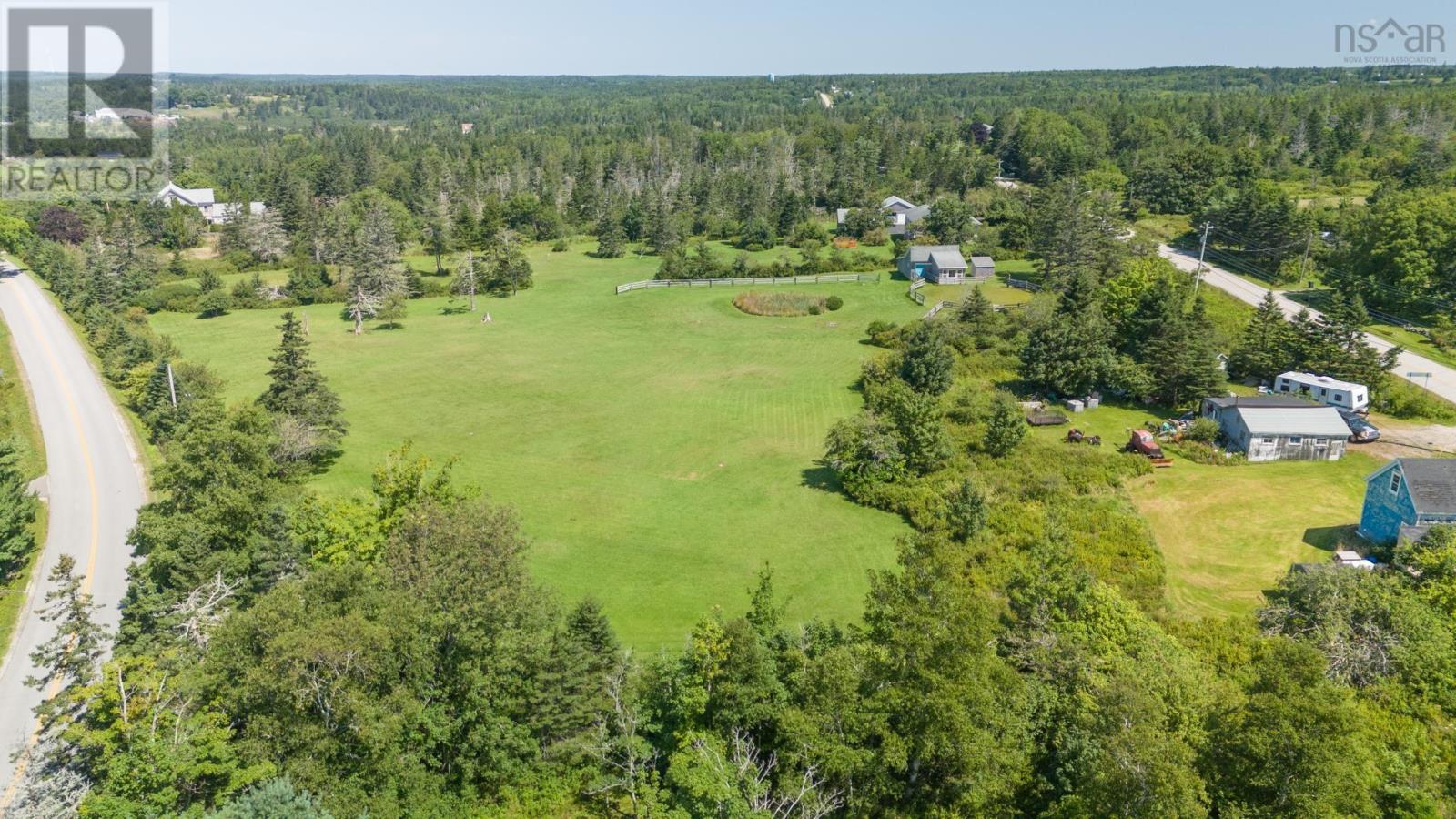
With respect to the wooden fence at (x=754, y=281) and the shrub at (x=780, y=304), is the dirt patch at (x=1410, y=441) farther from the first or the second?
the wooden fence at (x=754, y=281)

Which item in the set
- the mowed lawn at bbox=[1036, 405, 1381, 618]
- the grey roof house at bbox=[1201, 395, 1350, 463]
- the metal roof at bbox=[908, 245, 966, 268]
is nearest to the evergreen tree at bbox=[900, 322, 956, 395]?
the mowed lawn at bbox=[1036, 405, 1381, 618]

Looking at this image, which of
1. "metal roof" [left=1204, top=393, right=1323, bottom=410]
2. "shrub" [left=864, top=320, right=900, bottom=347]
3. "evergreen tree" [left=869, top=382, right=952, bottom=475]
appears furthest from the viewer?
"shrub" [left=864, top=320, right=900, bottom=347]

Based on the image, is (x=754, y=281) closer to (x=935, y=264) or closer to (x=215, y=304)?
(x=935, y=264)

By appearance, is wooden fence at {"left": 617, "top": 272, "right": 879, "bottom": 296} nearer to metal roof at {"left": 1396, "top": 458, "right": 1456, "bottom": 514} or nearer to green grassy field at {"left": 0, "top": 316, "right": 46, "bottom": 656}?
green grassy field at {"left": 0, "top": 316, "right": 46, "bottom": 656}

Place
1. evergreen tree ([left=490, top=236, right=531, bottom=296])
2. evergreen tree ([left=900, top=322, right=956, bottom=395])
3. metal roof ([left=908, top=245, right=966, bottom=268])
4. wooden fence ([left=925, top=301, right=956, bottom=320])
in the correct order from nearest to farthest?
evergreen tree ([left=900, top=322, right=956, bottom=395]), wooden fence ([left=925, top=301, right=956, bottom=320]), metal roof ([left=908, top=245, right=966, bottom=268]), evergreen tree ([left=490, top=236, right=531, bottom=296])

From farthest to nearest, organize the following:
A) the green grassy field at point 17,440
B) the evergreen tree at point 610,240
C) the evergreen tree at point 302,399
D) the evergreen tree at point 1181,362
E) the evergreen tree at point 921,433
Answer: the evergreen tree at point 610,240
the evergreen tree at point 1181,362
the evergreen tree at point 302,399
the evergreen tree at point 921,433
the green grassy field at point 17,440

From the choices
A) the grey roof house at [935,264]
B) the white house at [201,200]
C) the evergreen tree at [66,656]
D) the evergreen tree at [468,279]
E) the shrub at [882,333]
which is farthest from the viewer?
the white house at [201,200]

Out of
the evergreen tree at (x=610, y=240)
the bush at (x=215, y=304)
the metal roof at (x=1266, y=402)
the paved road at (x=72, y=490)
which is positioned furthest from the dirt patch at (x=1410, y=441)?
the bush at (x=215, y=304)
